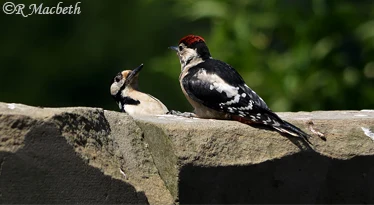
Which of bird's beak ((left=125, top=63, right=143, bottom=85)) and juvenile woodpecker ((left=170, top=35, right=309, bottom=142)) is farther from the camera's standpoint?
bird's beak ((left=125, top=63, right=143, bottom=85))

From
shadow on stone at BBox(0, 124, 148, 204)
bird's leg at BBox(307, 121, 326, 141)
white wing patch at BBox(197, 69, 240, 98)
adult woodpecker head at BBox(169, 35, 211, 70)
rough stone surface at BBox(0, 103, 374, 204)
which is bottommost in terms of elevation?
shadow on stone at BBox(0, 124, 148, 204)

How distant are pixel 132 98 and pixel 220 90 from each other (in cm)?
121

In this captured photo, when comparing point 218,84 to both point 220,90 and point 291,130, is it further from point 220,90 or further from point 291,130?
point 291,130

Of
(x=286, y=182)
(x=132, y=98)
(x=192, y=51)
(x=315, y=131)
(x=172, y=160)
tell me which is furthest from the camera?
(x=132, y=98)

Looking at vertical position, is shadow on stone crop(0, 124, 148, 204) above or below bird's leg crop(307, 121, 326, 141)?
below

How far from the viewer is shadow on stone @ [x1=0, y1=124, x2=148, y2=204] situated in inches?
135

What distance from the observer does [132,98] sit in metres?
5.80

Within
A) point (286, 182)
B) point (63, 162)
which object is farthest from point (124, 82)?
point (63, 162)

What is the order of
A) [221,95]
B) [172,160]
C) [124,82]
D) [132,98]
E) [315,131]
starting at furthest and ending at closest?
[124,82] → [132,98] → [221,95] → [315,131] → [172,160]

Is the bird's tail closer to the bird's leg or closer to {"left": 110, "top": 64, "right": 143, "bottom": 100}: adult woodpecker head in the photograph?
the bird's leg

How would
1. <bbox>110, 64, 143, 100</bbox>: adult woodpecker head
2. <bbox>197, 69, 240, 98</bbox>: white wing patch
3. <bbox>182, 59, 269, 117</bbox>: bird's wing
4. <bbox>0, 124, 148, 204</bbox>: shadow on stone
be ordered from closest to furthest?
<bbox>0, 124, 148, 204</bbox>: shadow on stone → <bbox>182, 59, 269, 117</bbox>: bird's wing → <bbox>197, 69, 240, 98</bbox>: white wing patch → <bbox>110, 64, 143, 100</bbox>: adult woodpecker head

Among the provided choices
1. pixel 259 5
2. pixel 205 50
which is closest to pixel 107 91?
pixel 259 5

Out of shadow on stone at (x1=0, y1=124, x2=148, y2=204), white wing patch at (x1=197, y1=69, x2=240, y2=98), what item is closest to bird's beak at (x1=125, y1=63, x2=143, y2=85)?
white wing patch at (x1=197, y1=69, x2=240, y2=98)

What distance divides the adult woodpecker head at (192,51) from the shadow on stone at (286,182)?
155cm
